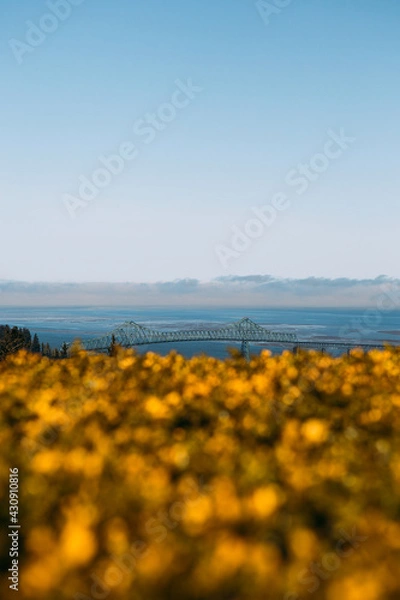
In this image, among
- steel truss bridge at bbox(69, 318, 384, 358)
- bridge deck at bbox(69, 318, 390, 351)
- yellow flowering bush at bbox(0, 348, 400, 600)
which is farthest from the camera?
bridge deck at bbox(69, 318, 390, 351)

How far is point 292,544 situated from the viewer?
10.5 ft

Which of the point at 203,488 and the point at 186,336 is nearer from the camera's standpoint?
the point at 203,488

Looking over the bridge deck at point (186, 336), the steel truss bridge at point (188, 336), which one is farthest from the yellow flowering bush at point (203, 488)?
the steel truss bridge at point (188, 336)

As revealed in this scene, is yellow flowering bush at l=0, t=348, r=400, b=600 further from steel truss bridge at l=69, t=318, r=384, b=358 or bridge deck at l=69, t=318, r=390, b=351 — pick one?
steel truss bridge at l=69, t=318, r=384, b=358

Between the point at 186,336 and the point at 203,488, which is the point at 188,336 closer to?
the point at 186,336

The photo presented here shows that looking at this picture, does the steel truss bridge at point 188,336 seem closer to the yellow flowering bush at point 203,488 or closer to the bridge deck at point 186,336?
the bridge deck at point 186,336

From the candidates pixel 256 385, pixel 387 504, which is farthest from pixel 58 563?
pixel 256 385

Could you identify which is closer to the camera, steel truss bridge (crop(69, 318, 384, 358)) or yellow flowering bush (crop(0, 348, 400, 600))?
yellow flowering bush (crop(0, 348, 400, 600))

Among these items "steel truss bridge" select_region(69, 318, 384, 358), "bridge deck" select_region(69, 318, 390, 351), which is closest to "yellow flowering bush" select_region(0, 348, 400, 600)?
"bridge deck" select_region(69, 318, 390, 351)

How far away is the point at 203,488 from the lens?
12.5 ft

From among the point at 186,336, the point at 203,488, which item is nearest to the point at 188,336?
the point at 186,336

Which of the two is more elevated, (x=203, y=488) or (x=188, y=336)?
(x=203, y=488)

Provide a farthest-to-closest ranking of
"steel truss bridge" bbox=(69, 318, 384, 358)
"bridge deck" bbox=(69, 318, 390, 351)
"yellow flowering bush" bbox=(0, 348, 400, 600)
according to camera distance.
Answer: "bridge deck" bbox=(69, 318, 390, 351)
"steel truss bridge" bbox=(69, 318, 384, 358)
"yellow flowering bush" bbox=(0, 348, 400, 600)

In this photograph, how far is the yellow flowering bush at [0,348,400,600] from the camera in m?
2.96
